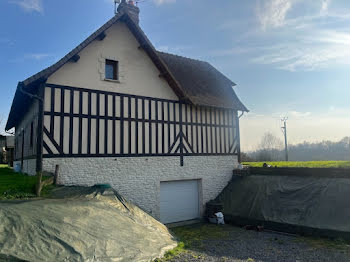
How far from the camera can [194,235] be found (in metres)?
8.21

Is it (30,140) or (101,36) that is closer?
(101,36)

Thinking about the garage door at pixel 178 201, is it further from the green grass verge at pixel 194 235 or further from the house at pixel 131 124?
the green grass verge at pixel 194 235

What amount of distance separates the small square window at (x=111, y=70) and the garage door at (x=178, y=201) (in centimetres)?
404

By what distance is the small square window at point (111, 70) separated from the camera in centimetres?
885

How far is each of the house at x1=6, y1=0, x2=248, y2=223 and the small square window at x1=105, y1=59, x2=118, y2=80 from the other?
0.11ft

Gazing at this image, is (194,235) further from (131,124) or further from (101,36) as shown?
(101,36)

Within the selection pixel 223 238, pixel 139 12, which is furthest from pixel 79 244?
pixel 139 12

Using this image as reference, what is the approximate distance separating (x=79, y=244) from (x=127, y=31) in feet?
22.8

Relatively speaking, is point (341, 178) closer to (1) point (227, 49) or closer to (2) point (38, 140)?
(1) point (227, 49)

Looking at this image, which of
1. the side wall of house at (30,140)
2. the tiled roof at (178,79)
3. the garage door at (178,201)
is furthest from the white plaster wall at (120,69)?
the garage door at (178,201)

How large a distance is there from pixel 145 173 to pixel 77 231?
444 centimetres

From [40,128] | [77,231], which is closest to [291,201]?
[77,231]

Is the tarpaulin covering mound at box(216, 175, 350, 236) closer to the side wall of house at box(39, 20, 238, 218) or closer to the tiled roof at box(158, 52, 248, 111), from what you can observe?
the side wall of house at box(39, 20, 238, 218)

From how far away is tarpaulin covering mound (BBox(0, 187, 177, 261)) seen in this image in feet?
13.4
